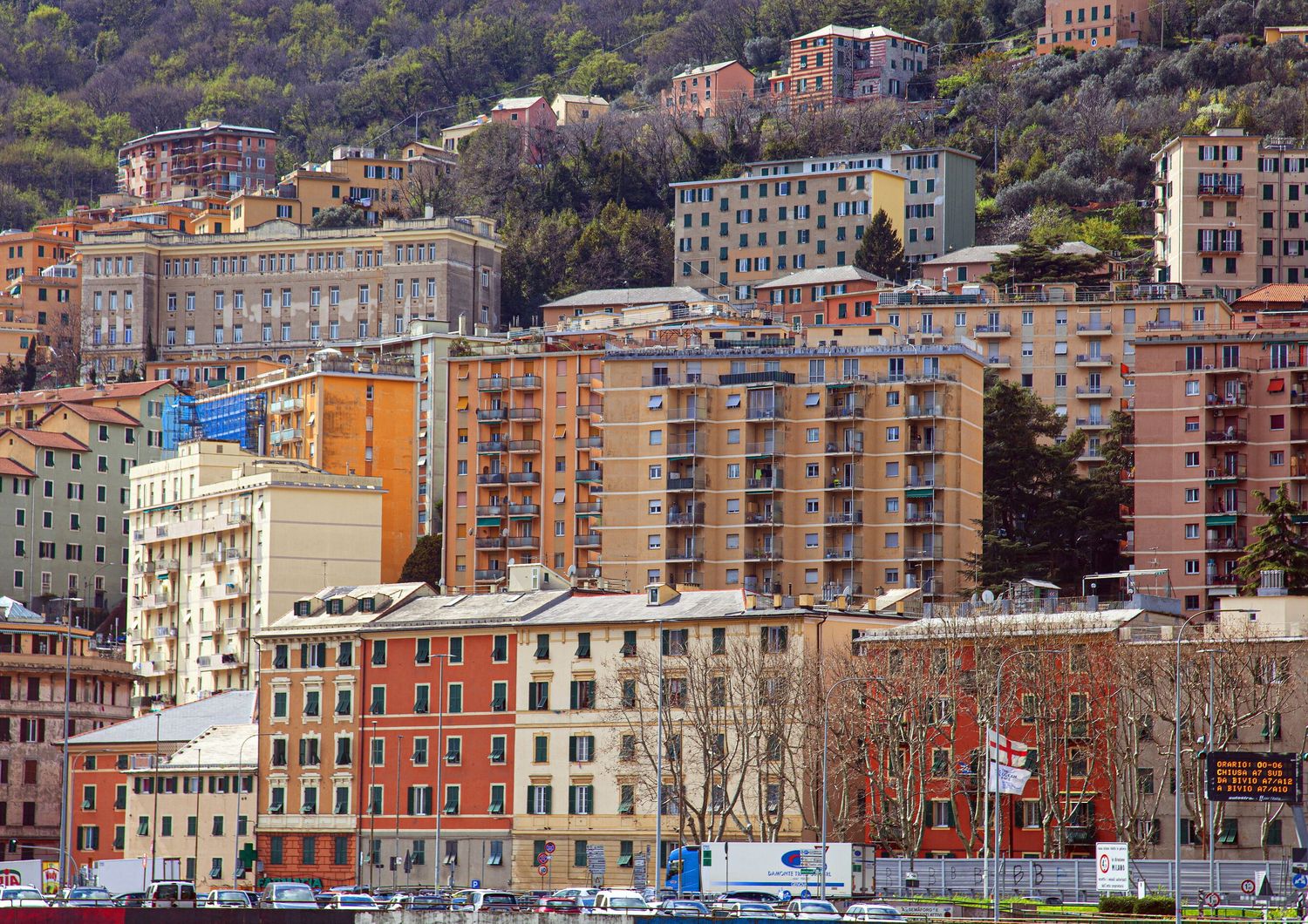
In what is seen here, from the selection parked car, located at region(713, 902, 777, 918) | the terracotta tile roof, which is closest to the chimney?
parked car, located at region(713, 902, 777, 918)

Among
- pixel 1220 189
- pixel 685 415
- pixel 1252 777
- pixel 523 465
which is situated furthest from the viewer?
pixel 1220 189

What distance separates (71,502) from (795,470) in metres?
64.4

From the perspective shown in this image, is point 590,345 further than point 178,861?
Yes

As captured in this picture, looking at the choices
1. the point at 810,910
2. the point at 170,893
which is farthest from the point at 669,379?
the point at 810,910

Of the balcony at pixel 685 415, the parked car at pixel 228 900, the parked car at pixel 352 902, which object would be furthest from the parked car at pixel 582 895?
the balcony at pixel 685 415

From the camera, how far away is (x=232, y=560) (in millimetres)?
151750

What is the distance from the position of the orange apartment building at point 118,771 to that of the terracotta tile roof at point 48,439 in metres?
58.5

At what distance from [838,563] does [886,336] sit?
21790 mm

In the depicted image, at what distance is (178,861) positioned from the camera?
114750 millimetres

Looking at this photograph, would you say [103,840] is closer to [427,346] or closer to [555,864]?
[555,864]

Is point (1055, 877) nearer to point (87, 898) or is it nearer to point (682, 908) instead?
point (682, 908)

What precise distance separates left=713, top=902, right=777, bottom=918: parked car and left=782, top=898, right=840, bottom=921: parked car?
23.0 inches

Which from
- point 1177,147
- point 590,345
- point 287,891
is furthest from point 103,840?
point 1177,147

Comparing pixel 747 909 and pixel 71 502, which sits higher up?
pixel 71 502
